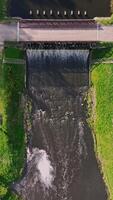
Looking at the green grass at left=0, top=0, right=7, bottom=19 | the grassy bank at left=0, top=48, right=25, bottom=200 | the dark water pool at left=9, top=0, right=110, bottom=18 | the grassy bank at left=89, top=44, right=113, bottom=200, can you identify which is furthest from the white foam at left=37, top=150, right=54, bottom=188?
the green grass at left=0, top=0, right=7, bottom=19

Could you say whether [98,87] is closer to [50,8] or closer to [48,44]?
[48,44]

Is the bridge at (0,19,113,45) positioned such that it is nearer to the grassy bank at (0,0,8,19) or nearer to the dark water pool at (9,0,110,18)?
the dark water pool at (9,0,110,18)

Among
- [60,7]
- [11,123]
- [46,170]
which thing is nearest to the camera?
Result: [60,7]

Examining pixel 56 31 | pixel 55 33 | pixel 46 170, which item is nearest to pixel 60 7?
pixel 56 31

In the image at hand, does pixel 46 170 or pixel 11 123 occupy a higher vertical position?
pixel 11 123

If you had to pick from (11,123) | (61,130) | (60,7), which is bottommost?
(61,130)

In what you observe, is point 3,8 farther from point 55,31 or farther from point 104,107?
point 104,107
